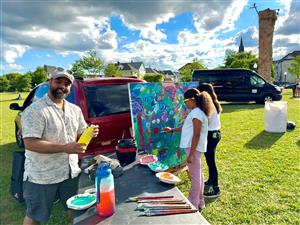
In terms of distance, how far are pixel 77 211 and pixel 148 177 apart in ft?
2.87

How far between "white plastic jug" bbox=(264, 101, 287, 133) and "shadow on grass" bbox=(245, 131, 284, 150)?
0.72 feet

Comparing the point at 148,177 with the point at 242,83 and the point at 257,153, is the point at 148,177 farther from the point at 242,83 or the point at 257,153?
the point at 242,83

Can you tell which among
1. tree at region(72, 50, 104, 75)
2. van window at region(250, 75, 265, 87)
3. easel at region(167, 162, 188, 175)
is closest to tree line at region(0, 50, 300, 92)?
tree at region(72, 50, 104, 75)

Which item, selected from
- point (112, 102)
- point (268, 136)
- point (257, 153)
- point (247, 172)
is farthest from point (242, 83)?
point (112, 102)

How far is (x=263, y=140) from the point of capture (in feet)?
22.2

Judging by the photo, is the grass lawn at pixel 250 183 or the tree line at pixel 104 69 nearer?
the grass lawn at pixel 250 183

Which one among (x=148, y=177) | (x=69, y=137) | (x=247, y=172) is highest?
(x=69, y=137)

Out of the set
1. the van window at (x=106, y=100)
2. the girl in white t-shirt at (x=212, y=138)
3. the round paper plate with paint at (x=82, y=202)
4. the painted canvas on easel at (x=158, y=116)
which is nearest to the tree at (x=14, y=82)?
the van window at (x=106, y=100)

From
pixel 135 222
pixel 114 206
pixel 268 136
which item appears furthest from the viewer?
pixel 268 136

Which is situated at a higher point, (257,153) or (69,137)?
(69,137)

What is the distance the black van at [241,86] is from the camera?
48.6ft

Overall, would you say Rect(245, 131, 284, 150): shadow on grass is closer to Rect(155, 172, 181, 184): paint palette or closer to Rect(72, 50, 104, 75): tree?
Rect(155, 172, 181, 184): paint palette

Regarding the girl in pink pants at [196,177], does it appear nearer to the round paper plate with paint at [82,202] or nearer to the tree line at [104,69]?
the round paper plate with paint at [82,202]

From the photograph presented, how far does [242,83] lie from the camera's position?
15.1 m
